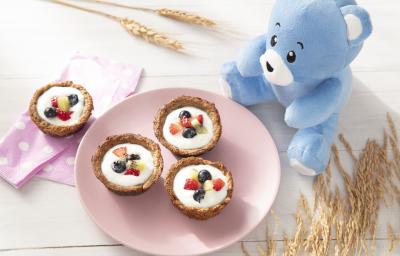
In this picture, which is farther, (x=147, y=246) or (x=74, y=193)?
(x=74, y=193)

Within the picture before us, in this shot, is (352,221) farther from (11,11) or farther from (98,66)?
(11,11)

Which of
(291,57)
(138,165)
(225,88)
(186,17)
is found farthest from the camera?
(186,17)

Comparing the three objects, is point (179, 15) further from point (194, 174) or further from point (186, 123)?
point (194, 174)

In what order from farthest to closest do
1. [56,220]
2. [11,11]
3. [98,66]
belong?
[11,11]
[98,66]
[56,220]

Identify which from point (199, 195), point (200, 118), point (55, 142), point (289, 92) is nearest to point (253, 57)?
point (289, 92)

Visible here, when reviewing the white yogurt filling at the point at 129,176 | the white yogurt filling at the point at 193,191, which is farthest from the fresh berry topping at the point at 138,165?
the white yogurt filling at the point at 193,191

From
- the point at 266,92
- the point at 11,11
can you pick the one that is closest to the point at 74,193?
the point at 266,92
